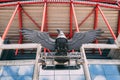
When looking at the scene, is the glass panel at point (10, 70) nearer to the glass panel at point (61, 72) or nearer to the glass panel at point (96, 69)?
the glass panel at point (61, 72)

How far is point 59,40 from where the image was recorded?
24344mm

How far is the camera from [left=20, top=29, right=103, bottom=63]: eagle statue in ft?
81.0

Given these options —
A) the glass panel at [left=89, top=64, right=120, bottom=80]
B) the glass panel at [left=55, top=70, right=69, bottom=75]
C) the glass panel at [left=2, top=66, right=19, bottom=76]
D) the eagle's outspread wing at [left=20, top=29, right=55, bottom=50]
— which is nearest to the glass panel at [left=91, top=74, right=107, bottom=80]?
the glass panel at [left=89, top=64, right=120, bottom=80]

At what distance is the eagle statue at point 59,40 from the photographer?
81.0ft

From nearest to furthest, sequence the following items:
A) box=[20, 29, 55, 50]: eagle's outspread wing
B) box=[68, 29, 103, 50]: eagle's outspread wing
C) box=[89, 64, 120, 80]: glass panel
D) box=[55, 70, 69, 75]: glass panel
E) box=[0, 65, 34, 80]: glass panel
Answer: box=[20, 29, 55, 50]: eagle's outspread wing, box=[68, 29, 103, 50]: eagle's outspread wing, box=[55, 70, 69, 75]: glass panel, box=[0, 65, 34, 80]: glass panel, box=[89, 64, 120, 80]: glass panel

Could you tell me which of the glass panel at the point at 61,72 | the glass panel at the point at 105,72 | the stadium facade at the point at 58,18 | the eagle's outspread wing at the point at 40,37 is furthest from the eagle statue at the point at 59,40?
the stadium facade at the point at 58,18

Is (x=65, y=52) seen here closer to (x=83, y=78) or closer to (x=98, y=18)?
(x=83, y=78)

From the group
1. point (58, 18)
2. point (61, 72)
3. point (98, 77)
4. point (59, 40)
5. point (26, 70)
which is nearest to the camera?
point (59, 40)

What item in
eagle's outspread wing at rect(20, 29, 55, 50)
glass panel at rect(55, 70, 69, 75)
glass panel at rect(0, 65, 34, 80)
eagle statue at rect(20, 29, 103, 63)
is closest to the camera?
eagle statue at rect(20, 29, 103, 63)

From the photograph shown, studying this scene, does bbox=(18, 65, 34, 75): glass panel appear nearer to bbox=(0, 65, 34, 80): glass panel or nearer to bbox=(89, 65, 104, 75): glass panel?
bbox=(0, 65, 34, 80): glass panel

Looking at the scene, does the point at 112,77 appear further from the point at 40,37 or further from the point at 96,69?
the point at 40,37

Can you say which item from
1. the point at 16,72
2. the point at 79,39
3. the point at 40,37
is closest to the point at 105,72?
the point at 79,39

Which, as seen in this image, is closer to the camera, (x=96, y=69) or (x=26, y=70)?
(x=26, y=70)

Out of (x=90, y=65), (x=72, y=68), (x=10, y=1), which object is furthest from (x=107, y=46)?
(x=10, y=1)
